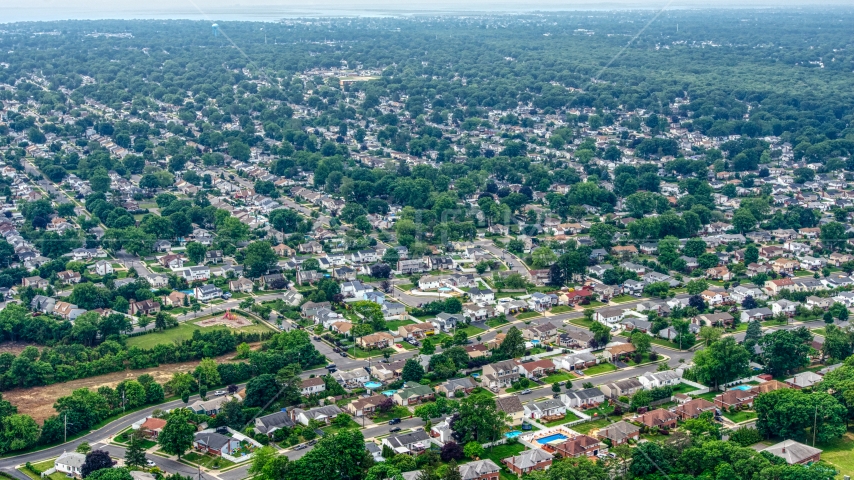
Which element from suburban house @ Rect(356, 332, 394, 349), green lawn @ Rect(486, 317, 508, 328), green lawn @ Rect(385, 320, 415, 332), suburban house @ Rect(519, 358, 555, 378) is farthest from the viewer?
green lawn @ Rect(486, 317, 508, 328)

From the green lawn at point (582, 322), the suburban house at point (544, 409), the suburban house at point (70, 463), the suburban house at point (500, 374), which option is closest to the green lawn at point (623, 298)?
the green lawn at point (582, 322)

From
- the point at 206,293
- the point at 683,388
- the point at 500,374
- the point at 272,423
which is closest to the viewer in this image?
the point at 272,423

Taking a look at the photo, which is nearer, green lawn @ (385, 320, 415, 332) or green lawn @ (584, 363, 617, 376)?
green lawn @ (584, 363, 617, 376)

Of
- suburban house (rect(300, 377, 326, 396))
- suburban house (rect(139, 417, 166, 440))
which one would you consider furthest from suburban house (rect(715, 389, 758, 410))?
suburban house (rect(139, 417, 166, 440))

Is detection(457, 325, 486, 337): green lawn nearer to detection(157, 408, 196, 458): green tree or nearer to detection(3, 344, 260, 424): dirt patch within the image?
detection(3, 344, 260, 424): dirt patch

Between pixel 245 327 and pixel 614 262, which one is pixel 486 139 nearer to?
pixel 614 262

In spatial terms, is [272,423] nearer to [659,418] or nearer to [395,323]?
[395,323]

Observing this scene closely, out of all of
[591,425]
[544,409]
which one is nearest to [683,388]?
[591,425]
